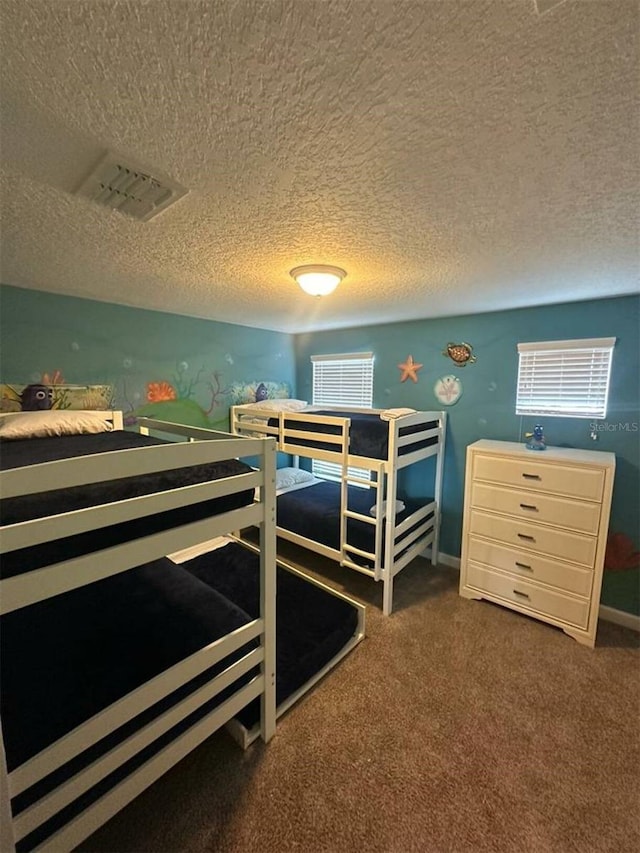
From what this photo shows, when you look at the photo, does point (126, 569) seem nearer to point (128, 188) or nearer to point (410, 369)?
point (128, 188)

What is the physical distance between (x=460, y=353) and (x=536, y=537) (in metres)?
1.61

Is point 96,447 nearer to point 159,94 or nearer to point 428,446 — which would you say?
point 159,94

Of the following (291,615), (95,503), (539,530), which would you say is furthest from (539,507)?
(95,503)

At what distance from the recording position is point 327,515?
8.95 ft

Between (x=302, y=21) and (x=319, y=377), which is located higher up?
(x=302, y=21)

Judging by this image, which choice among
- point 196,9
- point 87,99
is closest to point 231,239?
point 87,99

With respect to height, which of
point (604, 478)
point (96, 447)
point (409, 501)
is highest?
point (96, 447)

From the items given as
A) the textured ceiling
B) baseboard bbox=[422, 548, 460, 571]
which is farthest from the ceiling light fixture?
baseboard bbox=[422, 548, 460, 571]

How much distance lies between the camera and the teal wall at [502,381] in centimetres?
223

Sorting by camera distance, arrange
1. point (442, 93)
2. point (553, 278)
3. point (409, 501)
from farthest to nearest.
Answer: point (409, 501)
point (553, 278)
point (442, 93)

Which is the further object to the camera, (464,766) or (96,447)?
(96,447)

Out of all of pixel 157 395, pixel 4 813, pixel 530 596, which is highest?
pixel 157 395

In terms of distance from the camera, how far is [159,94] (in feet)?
2.38

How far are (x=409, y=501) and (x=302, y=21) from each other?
298 centimetres
